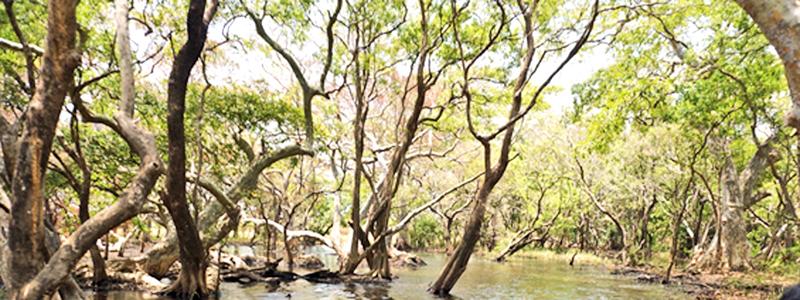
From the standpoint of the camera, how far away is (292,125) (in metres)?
16.0

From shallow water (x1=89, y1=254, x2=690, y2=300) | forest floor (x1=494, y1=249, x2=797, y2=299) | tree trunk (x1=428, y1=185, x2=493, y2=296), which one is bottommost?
shallow water (x1=89, y1=254, x2=690, y2=300)

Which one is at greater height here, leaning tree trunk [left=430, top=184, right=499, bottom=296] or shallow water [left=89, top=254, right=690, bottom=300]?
leaning tree trunk [left=430, top=184, right=499, bottom=296]

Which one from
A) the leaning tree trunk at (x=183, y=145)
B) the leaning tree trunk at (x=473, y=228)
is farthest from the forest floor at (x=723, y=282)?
the leaning tree trunk at (x=183, y=145)

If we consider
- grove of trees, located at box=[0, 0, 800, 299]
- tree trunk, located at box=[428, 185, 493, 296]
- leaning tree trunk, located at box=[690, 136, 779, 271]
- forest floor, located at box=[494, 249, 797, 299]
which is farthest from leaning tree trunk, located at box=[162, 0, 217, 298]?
leaning tree trunk, located at box=[690, 136, 779, 271]

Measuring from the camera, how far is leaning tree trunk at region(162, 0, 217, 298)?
764 cm

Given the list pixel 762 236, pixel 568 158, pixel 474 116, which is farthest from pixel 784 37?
pixel 762 236

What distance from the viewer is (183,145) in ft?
28.0

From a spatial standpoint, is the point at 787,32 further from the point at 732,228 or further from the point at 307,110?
the point at 732,228

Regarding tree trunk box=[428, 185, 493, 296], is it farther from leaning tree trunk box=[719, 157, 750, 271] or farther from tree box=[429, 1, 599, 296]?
leaning tree trunk box=[719, 157, 750, 271]

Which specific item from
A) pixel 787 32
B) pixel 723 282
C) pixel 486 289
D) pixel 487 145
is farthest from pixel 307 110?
pixel 723 282

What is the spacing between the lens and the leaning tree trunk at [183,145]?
7.64m

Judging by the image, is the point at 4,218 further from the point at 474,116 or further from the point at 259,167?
the point at 474,116

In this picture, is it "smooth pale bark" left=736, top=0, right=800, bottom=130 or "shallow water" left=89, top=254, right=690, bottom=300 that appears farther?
"shallow water" left=89, top=254, right=690, bottom=300

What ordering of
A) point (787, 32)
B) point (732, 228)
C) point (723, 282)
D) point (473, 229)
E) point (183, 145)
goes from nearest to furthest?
point (787, 32) < point (183, 145) < point (473, 229) < point (723, 282) < point (732, 228)
